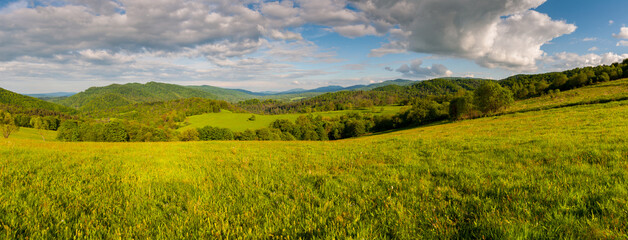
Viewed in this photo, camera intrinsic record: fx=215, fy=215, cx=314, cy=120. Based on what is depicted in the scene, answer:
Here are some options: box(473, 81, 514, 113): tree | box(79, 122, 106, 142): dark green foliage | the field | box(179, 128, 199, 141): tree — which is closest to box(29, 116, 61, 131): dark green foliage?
box(79, 122, 106, 142): dark green foliage

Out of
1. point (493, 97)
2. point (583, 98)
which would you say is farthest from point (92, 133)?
point (583, 98)

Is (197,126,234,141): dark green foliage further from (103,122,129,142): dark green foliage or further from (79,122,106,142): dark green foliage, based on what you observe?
(79,122,106,142): dark green foliage

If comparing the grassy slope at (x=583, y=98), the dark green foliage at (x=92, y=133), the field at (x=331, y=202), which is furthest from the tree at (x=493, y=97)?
the dark green foliage at (x=92, y=133)

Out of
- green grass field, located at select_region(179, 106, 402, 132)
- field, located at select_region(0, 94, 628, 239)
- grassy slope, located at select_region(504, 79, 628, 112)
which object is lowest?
green grass field, located at select_region(179, 106, 402, 132)

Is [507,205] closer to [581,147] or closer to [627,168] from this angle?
[627,168]

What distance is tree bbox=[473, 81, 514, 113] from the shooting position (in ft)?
172

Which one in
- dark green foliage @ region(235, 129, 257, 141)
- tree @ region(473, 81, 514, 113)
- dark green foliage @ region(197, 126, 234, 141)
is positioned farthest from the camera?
dark green foliage @ region(197, 126, 234, 141)

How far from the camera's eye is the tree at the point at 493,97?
52.4 meters

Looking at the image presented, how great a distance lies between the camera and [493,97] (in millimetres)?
52531

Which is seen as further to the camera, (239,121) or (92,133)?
(239,121)

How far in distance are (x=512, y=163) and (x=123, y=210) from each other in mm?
9523

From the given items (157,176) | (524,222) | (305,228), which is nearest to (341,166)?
(305,228)

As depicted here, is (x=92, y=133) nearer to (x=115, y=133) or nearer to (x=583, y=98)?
(x=115, y=133)

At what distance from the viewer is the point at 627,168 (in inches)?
196
